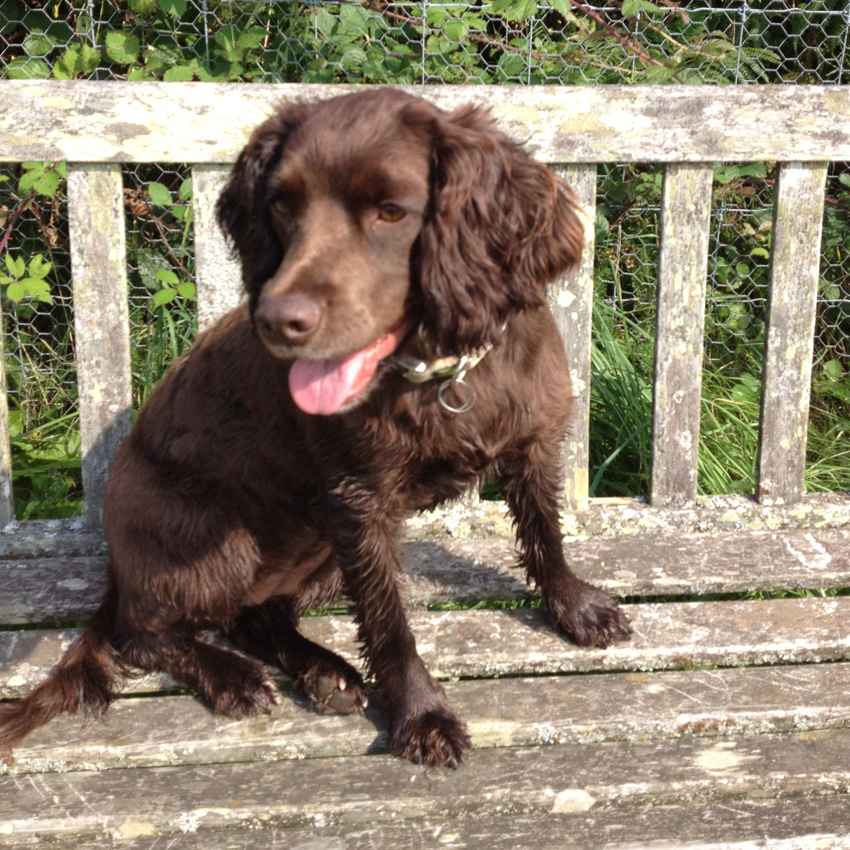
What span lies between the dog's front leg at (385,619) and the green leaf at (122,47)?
1.89 m

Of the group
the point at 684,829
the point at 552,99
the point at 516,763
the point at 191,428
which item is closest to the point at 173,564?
the point at 191,428

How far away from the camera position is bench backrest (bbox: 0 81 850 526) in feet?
7.36

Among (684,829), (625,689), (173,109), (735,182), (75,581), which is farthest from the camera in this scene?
(735,182)

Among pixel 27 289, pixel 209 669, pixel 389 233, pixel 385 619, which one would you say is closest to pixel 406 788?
pixel 385 619

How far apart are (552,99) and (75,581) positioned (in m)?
1.49

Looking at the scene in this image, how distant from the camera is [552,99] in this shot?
2.27 metres

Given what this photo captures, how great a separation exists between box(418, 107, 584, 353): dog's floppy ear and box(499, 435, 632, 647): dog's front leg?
405 mm

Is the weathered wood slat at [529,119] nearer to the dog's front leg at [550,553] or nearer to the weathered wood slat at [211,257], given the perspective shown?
the weathered wood slat at [211,257]

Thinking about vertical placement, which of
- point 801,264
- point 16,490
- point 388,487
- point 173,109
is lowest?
point 16,490

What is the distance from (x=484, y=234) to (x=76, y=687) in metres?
1.13

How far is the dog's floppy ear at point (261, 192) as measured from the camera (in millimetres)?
1828

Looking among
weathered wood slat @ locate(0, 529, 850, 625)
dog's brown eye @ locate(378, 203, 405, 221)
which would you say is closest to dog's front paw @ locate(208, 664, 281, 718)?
weathered wood slat @ locate(0, 529, 850, 625)

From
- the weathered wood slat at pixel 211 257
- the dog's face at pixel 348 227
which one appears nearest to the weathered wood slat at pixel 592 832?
the dog's face at pixel 348 227

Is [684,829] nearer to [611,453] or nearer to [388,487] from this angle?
[388,487]
